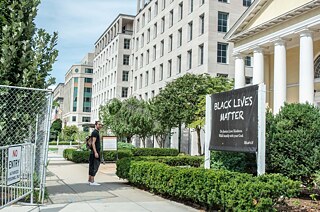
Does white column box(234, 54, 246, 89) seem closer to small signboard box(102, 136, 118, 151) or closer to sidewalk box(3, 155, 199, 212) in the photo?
small signboard box(102, 136, 118, 151)

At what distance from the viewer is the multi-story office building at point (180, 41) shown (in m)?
36.6

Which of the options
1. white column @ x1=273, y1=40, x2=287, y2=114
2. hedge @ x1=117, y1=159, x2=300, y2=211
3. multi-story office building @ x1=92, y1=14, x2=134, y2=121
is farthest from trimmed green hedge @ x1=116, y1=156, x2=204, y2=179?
multi-story office building @ x1=92, y1=14, x2=134, y2=121

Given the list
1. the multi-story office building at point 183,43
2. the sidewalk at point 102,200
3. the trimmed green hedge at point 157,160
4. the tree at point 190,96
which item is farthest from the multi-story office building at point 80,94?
the sidewalk at point 102,200

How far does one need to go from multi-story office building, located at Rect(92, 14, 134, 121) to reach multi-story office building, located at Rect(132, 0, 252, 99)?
22.5 ft

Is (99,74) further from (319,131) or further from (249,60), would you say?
(319,131)

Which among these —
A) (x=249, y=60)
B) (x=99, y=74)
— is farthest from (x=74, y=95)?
(x=249, y=60)

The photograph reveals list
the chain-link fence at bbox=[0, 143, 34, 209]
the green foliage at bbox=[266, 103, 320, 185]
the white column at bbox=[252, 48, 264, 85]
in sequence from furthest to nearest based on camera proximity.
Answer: the white column at bbox=[252, 48, 264, 85]
the green foliage at bbox=[266, 103, 320, 185]
the chain-link fence at bbox=[0, 143, 34, 209]

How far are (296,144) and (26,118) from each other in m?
6.81

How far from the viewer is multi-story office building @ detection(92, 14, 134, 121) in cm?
6550

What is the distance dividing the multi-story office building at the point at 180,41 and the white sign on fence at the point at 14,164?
29.6m

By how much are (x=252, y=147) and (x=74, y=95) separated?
345ft

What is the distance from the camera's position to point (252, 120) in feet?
26.5

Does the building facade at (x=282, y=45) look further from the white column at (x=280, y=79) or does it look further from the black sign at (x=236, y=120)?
the black sign at (x=236, y=120)

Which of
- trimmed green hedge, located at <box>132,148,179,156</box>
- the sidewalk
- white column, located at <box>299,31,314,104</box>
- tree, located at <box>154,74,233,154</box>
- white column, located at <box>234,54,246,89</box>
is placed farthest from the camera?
tree, located at <box>154,74,233,154</box>
